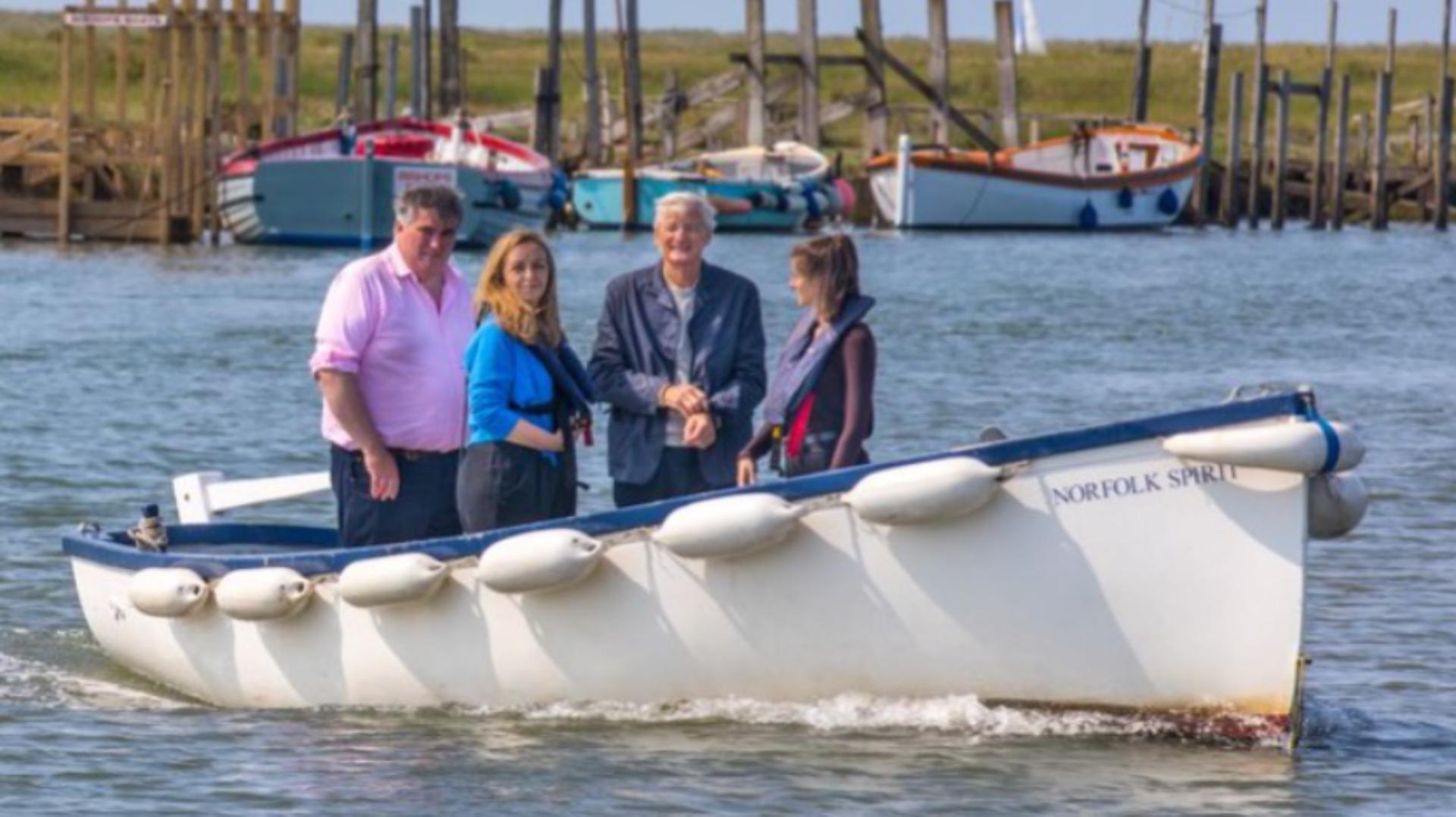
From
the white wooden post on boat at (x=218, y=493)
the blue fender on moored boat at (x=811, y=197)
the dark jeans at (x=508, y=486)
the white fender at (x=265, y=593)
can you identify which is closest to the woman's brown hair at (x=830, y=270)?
the dark jeans at (x=508, y=486)

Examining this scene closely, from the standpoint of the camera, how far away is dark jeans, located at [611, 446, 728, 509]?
10195mm

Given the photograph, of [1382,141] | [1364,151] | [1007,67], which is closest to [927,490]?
[1382,141]

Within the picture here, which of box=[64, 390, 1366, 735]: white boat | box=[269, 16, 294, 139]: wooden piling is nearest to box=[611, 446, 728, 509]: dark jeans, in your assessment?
box=[64, 390, 1366, 735]: white boat

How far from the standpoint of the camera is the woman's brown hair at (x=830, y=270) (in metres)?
9.87

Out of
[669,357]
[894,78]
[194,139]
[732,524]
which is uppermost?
[669,357]

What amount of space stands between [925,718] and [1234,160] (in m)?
52.8

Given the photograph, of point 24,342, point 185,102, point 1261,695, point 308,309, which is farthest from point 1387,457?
point 185,102

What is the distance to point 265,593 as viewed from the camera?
34.2 feet

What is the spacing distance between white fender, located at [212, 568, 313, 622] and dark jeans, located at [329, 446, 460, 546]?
260 millimetres

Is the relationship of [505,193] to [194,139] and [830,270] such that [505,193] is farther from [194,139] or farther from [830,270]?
[830,270]

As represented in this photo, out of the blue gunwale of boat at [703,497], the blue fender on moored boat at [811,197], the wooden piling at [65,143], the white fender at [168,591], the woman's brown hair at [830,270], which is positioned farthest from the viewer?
the blue fender on moored boat at [811,197]

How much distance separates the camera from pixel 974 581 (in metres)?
9.77

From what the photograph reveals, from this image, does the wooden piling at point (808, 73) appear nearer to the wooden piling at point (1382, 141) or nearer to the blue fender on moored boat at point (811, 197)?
the blue fender on moored boat at point (811, 197)

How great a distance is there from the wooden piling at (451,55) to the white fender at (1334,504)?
→ 147ft
